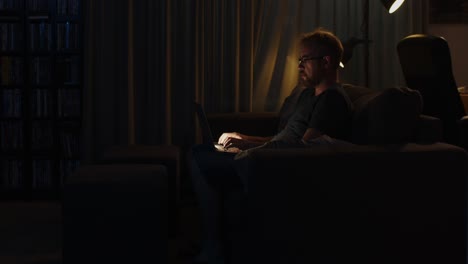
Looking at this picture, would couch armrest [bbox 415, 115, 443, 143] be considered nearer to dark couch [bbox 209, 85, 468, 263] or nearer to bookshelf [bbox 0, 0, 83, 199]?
dark couch [bbox 209, 85, 468, 263]

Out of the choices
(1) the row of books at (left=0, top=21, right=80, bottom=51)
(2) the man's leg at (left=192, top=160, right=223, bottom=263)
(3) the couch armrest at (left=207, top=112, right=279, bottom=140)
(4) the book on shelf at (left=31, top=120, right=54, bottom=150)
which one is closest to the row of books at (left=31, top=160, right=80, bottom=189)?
(4) the book on shelf at (left=31, top=120, right=54, bottom=150)

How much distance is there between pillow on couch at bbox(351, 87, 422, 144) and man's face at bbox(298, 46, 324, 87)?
487 millimetres

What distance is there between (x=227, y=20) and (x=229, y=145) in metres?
1.89

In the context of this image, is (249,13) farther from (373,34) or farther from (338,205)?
(338,205)

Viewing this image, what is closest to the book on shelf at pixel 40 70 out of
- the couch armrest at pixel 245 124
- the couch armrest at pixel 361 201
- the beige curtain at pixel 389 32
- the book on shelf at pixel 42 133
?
the book on shelf at pixel 42 133

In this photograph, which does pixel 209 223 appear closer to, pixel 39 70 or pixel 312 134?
pixel 312 134

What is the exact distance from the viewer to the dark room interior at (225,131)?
252 centimetres

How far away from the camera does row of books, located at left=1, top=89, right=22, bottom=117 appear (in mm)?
4824

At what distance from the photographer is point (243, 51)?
4.85 m

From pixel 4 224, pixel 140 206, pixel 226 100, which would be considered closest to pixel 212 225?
pixel 140 206

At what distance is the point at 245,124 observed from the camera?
406cm

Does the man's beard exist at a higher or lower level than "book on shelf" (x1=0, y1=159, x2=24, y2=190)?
higher

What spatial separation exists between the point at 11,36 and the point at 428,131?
3.09m

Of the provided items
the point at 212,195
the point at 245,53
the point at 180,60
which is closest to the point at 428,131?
the point at 212,195
